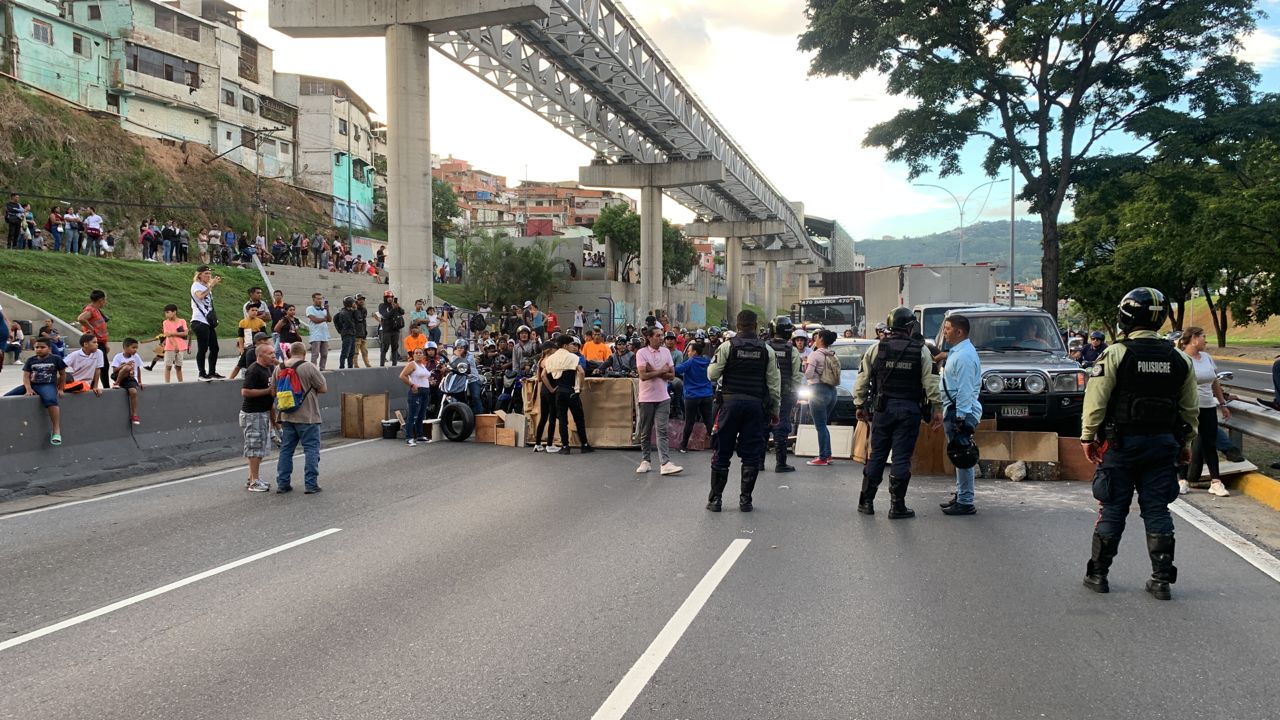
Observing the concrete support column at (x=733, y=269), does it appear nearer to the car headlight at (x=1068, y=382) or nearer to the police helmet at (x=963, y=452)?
the car headlight at (x=1068, y=382)

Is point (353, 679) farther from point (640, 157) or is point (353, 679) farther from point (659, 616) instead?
point (640, 157)

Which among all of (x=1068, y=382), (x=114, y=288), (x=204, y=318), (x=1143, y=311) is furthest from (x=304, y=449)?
(x=114, y=288)

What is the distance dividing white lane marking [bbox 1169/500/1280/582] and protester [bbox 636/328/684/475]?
210 inches

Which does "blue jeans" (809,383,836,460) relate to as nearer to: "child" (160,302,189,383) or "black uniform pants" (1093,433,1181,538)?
"black uniform pants" (1093,433,1181,538)

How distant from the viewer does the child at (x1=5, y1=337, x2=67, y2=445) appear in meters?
10.3

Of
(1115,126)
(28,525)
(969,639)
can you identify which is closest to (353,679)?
(969,639)

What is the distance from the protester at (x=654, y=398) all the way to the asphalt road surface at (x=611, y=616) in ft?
7.62

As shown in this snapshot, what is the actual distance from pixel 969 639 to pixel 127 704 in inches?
164

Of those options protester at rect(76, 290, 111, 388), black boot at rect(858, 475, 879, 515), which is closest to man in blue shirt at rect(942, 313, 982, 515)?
black boot at rect(858, 475, 879, 515)

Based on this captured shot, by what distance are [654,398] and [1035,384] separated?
4.87 m

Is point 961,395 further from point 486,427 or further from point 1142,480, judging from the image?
point 486,427

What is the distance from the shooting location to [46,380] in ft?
34.0

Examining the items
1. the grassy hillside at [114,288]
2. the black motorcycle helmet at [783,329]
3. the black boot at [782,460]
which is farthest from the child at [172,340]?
the black boot at [782,460]

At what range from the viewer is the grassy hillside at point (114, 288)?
23.9m
